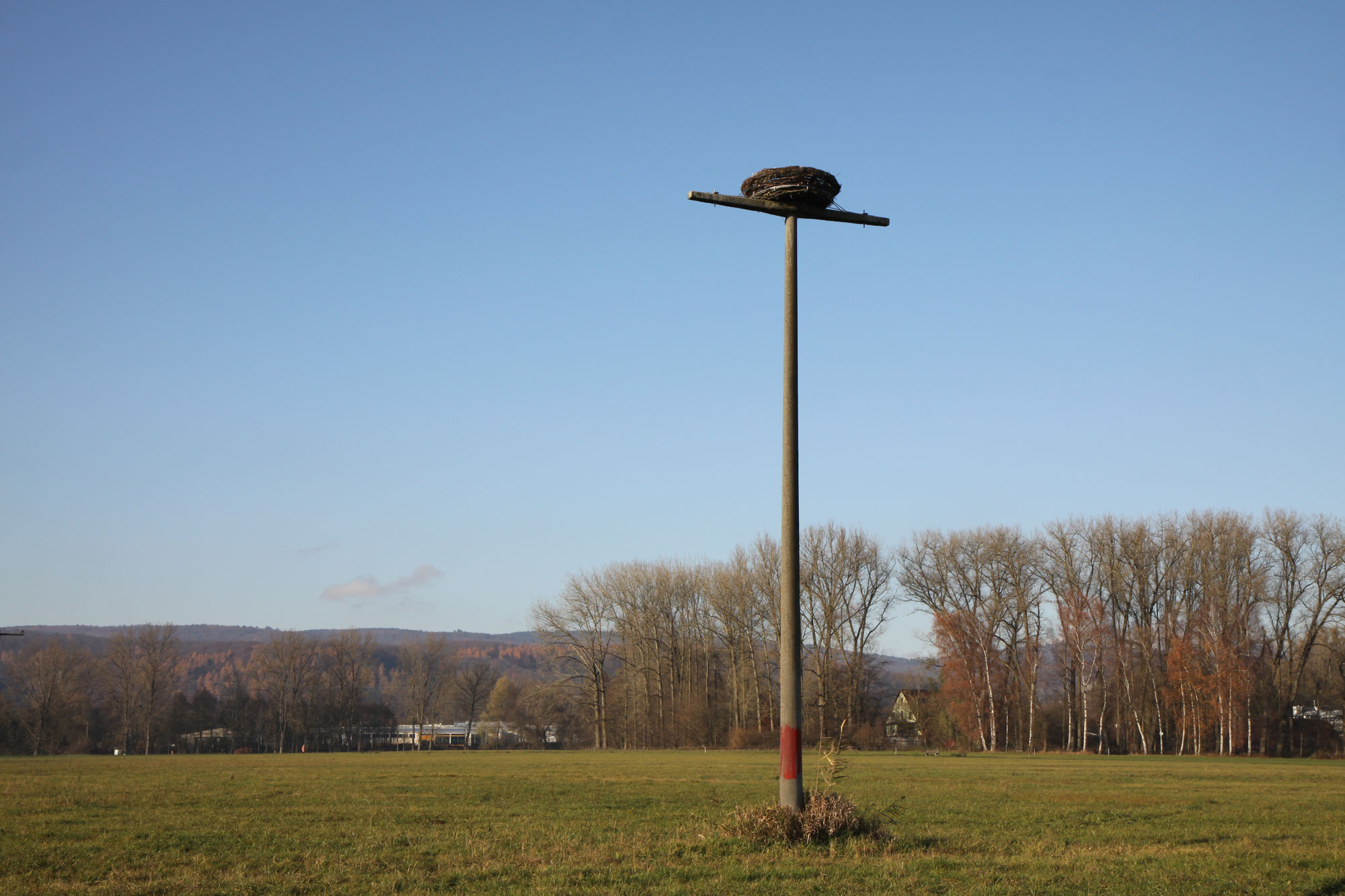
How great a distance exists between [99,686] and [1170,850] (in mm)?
114862

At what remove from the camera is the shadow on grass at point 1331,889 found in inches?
403

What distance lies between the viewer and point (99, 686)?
104 metres

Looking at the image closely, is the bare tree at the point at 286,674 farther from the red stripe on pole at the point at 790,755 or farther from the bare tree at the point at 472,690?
the red stripe on pole at the point at 790,755

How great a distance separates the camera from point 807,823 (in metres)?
12.6

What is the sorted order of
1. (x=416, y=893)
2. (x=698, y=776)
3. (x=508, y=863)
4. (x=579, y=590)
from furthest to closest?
(x=579, y=590), (x=698, y=776), (x=508, y=863), (x=416, y=893)

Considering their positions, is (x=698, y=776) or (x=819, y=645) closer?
(x=698, y=776)

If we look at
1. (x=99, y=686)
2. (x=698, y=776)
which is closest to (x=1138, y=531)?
(x=698, y=776)

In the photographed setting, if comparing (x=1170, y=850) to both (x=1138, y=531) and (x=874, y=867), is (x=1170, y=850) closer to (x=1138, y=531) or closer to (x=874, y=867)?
(x=874, y=867)

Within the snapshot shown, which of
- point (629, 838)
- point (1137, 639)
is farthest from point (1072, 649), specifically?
point (629, 838)

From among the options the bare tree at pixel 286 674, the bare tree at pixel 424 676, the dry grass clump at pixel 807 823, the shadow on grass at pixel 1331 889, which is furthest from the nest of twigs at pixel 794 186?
the bare tree at pixel 424 676

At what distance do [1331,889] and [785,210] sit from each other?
34.9 ft

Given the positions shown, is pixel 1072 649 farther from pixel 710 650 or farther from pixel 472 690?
pixel 472 690

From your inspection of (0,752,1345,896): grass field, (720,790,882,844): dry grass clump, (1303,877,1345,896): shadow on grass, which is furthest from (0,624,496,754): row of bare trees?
(1303,877,1345,896): shadow on grass

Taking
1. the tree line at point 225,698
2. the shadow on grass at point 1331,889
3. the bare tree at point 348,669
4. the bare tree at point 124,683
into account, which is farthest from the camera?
the bare tree at point 348,669
